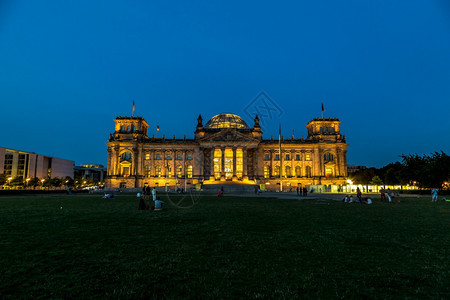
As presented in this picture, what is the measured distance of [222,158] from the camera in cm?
9100

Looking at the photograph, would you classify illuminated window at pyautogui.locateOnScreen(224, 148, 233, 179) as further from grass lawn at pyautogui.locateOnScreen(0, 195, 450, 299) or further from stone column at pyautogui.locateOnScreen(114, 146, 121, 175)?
grass lawn at pyautogui.locateOnScreen(0, 195, 450, 299)

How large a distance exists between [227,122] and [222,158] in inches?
735

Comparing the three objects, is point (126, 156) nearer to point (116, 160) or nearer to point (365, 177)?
point (116, 160)

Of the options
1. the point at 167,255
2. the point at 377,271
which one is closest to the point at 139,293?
the point at 167,255

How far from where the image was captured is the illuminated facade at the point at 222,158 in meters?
90.8

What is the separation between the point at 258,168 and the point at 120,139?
47.1m

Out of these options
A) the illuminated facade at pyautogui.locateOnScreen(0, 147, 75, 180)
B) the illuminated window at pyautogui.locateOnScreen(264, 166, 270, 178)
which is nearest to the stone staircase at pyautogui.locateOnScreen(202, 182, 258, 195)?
the illuminated window at pyautogui.locateOnScreen(264, 166, 270, 178)

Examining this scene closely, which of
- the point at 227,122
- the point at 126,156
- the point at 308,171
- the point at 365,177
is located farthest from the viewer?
the point at 227,122

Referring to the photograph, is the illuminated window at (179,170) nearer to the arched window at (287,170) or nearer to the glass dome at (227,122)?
the glass dome at (227,122)

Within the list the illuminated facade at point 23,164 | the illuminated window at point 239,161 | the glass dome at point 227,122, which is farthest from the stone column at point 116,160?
the illuminated facade at point 23,164

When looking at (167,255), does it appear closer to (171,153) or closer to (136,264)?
(136,264)

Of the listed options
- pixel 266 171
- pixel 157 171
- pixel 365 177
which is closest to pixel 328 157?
pixel 365 177

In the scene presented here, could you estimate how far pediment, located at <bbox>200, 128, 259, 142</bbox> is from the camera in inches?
3551

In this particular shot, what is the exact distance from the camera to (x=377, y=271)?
6.64 meters
